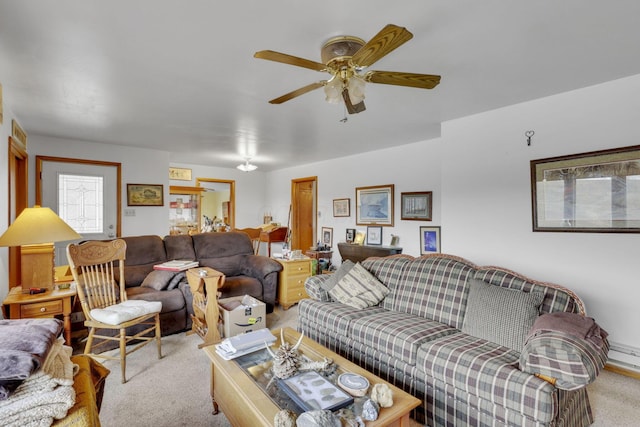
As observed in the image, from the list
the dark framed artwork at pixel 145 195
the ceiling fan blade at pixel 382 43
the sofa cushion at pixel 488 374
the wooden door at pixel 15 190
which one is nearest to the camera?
the ceiling fan blade at pixel 382 43

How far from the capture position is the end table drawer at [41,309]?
2344mm

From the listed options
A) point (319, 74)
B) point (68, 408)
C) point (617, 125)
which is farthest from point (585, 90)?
point (68, 408)

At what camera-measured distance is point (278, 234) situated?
7.14 metres

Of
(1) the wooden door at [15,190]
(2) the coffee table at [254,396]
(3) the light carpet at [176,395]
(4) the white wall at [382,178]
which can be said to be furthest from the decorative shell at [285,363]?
(4) the white wall at [382,178]

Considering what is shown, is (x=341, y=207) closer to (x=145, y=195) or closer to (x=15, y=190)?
(x=145, y=195)

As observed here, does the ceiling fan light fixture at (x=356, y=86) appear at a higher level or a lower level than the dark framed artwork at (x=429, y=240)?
higher

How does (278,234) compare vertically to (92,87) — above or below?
below

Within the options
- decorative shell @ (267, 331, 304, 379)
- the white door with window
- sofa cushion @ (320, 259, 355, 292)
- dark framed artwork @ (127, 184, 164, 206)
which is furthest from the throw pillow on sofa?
the white door with window

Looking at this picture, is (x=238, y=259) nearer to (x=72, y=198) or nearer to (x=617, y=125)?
(x=72, y=198)

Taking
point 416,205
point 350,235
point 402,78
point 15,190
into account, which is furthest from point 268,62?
point 350,235

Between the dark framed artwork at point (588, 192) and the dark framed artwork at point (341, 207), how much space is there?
320cm

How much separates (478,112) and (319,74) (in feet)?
6.29

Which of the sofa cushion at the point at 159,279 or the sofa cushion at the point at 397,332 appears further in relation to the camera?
the sofa cushion at the point at 159,279

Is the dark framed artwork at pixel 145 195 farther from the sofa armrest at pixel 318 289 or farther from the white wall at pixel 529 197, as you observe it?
the white wall at pixel 529 197
